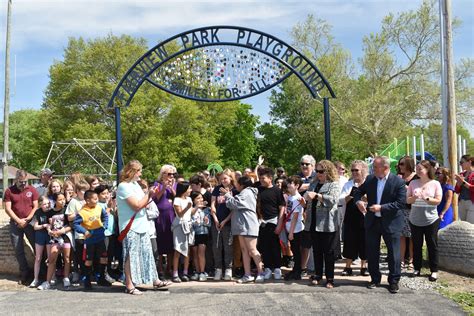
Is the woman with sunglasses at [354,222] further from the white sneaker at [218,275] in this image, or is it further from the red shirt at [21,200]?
the red shirt at [21,200]

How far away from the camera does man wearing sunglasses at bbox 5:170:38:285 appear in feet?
26.1

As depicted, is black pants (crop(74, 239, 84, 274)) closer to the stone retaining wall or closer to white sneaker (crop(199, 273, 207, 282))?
the stone retaining wall

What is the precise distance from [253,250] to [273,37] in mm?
4658

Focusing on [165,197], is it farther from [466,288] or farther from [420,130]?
[420,130]

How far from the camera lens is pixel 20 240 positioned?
319 inches

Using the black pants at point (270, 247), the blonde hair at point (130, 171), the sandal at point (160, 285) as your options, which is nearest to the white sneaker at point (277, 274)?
the black pants at point (270, 247)

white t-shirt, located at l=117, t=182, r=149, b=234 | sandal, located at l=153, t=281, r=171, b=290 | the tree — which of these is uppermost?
the tree

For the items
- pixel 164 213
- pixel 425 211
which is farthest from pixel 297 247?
pixel 164 213

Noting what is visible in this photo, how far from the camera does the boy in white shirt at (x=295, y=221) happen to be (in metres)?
7.66

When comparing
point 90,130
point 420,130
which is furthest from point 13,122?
point 420,130

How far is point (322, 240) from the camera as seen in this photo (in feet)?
23.4

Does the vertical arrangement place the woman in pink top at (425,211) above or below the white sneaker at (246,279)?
above

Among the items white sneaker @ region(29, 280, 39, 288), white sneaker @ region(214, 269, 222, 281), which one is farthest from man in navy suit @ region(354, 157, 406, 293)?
white sneaker @ region(29, 280, 39, 288)

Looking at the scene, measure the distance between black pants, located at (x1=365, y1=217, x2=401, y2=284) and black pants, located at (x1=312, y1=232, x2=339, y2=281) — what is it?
0.46 metres
